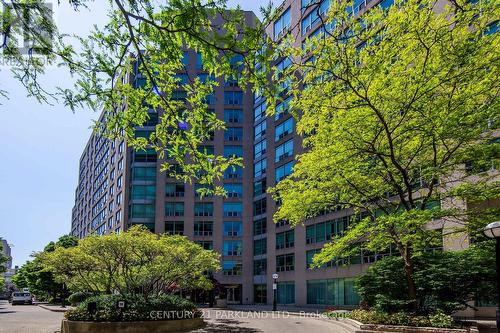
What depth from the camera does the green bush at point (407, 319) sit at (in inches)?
655

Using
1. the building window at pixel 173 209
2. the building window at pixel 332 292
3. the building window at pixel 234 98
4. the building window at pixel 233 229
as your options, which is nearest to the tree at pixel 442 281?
the building window at pixel 332 292

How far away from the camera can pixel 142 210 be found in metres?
67.5

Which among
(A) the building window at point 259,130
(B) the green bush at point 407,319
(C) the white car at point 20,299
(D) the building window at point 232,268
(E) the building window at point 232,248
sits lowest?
(C) the white car at point 20,299

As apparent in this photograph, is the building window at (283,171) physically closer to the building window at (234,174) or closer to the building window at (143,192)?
the building window at (234,174)

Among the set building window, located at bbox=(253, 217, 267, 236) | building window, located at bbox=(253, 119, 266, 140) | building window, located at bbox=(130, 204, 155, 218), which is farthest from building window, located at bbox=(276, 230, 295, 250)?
building window, located at bbox=(130, 204, 155, 218)

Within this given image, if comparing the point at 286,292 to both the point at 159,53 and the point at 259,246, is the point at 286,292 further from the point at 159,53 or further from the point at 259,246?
the point at 159,53

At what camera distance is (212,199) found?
68.2 m

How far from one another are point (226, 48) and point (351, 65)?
1007 centimetres

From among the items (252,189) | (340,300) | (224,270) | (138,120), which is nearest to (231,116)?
(252,189)

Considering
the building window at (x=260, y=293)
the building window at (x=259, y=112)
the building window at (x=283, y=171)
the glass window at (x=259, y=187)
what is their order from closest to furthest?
the building window at (x=283, y=171), the building window at (x=260, y=293), the glass window at (x=259, y=187), the building window at (x=259, y=112)

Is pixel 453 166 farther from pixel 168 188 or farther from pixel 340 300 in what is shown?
pixel 168 188

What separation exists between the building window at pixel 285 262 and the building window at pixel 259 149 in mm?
14579

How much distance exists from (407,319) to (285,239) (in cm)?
3944

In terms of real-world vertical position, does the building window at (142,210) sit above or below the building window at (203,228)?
above
